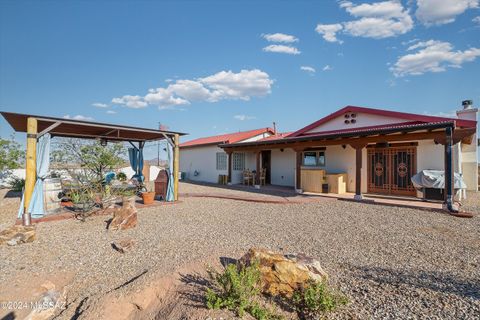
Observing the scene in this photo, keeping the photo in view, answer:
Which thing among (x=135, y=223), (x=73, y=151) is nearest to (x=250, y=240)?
(x=135, y=223)

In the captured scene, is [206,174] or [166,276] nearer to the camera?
[166,276]

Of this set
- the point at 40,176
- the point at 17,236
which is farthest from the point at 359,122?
the point at 17,236

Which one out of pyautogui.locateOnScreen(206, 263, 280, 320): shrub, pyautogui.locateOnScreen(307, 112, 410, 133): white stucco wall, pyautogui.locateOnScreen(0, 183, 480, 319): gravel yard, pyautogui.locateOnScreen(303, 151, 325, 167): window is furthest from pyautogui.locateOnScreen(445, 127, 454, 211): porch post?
pyautogui.locateOnScreen(206, 263, 280, 320): shrub

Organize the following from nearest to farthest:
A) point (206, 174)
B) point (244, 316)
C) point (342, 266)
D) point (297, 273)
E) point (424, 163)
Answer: point (244, 316), point (297, 273), point (342, 266), point (424, 163), point (206, 174)

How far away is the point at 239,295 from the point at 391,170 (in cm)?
1018

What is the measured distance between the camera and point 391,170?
10469 millimetres

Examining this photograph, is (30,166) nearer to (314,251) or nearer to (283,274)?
(283,274)

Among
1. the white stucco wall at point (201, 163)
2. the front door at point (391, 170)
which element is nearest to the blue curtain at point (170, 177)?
the white stucco wall at point (201, 163)

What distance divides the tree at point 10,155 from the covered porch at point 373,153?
13884 mm

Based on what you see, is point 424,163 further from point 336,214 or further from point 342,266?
point 342,266

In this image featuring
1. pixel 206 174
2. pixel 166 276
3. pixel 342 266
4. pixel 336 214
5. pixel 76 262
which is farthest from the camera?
pixel 206 174

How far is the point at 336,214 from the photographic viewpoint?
747 cm

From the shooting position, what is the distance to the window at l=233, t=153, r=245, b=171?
1614 centimetres

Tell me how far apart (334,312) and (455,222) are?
19.6 ft
